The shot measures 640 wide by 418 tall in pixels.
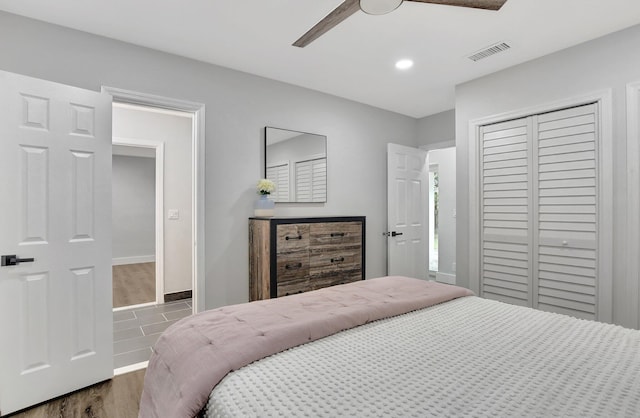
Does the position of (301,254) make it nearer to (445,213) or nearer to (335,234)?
(335,234)

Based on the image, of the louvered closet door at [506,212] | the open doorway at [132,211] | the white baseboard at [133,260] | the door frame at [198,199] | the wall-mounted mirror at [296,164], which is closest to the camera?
the door frame at [198,199]

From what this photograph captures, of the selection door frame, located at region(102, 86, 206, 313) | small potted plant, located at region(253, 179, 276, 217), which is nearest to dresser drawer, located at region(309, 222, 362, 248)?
small potted plant, located at region(253, 179, 276, 217)

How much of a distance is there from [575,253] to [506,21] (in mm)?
1974

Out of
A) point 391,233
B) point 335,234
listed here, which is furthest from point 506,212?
point 335,234

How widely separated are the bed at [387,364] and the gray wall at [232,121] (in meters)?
1.63

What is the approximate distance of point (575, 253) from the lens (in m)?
2.79

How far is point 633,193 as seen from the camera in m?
2.46

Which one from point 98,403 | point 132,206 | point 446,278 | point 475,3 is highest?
point 475,3

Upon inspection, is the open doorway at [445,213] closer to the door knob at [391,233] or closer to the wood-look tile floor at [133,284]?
the door knob at [391,233]

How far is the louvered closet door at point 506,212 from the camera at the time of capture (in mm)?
3107

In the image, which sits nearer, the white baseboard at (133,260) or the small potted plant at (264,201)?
the small potted plant at (264,201)

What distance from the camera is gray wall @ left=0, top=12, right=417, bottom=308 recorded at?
7.88 ft

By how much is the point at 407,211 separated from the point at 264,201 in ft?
7.39

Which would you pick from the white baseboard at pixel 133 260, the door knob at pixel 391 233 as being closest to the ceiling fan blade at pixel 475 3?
the door knob at pixel 391 233
